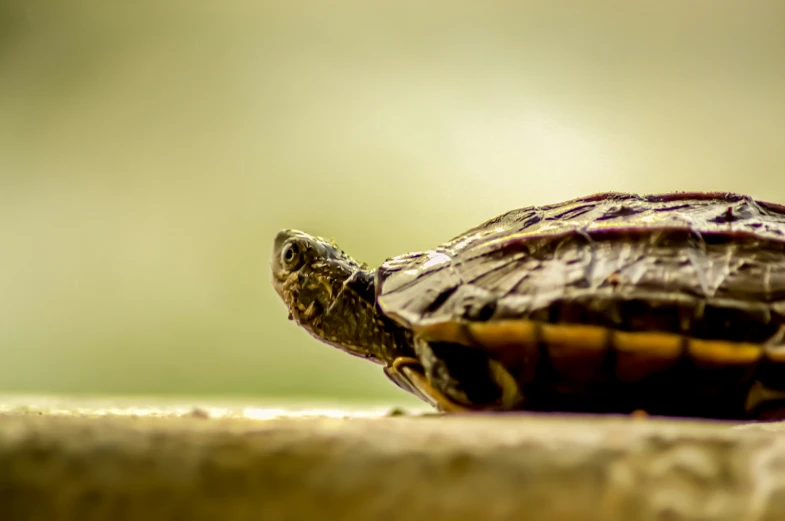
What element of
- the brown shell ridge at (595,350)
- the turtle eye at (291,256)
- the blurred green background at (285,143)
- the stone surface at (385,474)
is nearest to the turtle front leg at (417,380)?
the brown shell ridge at (595,350)

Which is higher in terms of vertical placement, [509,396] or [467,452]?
[467,452]

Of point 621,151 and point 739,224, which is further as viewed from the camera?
point 621,151

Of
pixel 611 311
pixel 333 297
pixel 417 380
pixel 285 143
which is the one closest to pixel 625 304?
pixel 611 311

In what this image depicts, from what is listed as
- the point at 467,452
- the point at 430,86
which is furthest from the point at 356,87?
the point at 467,452

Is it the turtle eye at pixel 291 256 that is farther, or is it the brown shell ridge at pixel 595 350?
the turtle eye at pixel 291 256

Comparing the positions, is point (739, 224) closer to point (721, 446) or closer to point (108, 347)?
point (721, 446)

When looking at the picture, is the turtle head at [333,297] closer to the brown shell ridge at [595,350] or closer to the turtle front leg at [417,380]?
the turtle front leg at [417,380]
